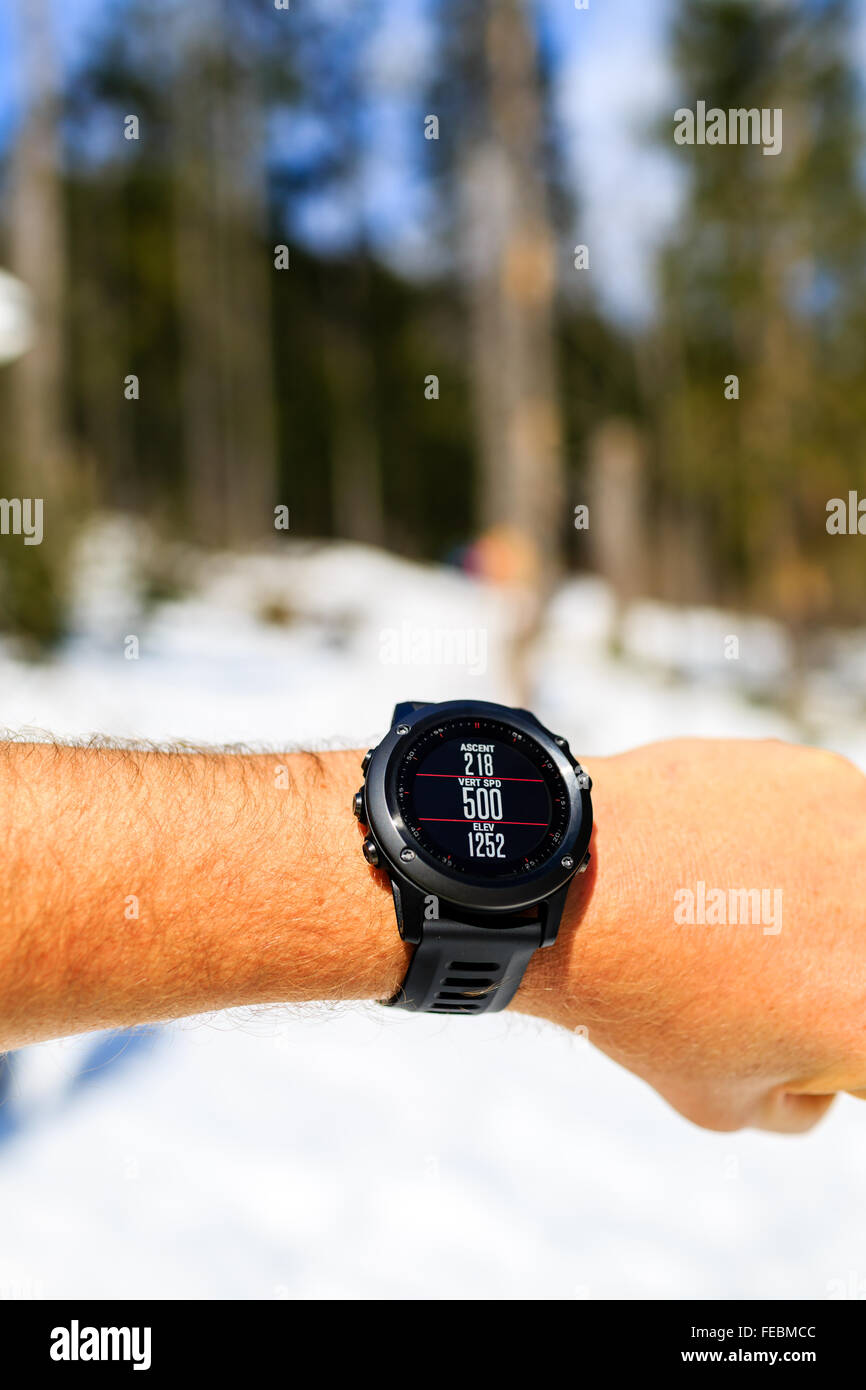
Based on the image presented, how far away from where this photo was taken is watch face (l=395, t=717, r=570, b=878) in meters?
1.35

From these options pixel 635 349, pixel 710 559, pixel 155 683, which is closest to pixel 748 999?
pixel 155 683

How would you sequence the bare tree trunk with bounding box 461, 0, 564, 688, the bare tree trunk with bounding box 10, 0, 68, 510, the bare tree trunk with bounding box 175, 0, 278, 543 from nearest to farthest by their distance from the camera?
the bare tree trunk with bounding box 461, 0, 564, 688
the bare tree trunk with bounding box 10, 0, 68, 510
the bare tree trunk with bounding box 175, 0, 278, 543

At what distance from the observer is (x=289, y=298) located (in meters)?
21.6

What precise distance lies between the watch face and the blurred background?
0.33 m

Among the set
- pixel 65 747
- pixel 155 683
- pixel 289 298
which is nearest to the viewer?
pixel 65 747

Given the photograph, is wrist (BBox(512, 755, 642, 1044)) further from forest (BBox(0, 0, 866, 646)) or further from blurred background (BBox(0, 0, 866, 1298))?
forest (BBox(0, 0, 866, 646))

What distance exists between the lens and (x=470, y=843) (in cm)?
137

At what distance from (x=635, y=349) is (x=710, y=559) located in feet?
16.5

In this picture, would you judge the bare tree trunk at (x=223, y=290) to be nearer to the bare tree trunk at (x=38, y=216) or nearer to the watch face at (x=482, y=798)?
the bare tree trunk at (x=38, y=216)

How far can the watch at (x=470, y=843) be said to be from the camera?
4.29 ft

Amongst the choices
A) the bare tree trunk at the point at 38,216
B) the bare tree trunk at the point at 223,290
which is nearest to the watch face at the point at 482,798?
the bare tree trunk at the point at 38,216

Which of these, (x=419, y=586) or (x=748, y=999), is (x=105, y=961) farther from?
(x=419, y=586)

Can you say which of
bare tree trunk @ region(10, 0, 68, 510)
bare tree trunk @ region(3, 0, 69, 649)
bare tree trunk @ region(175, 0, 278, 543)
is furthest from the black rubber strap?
bare tree trunk @ region(175, 0, 278, 543)

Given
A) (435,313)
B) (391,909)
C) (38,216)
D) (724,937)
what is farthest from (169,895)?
(435,313)
